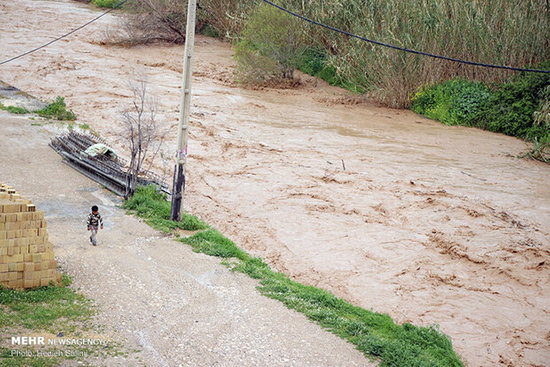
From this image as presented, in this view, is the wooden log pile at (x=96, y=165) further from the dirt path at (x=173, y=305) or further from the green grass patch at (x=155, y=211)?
the dirt path at (x=173, y=305)

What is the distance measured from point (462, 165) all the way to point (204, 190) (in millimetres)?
8924

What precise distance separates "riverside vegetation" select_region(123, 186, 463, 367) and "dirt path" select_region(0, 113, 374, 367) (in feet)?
0.71

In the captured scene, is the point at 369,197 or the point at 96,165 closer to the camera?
the point at 96,165

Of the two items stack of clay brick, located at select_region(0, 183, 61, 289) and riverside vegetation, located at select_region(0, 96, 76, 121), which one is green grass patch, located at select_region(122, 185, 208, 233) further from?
riverside vegetation, located at select_region(0, 96, 76, 121)

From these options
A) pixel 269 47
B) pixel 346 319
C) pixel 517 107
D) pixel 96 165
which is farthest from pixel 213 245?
pixel 269 47

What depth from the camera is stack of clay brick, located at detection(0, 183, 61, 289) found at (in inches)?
333

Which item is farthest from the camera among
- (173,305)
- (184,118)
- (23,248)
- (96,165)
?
(96,165)

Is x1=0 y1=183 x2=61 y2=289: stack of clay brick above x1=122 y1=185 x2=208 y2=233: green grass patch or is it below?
above

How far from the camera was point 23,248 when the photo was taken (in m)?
8.64

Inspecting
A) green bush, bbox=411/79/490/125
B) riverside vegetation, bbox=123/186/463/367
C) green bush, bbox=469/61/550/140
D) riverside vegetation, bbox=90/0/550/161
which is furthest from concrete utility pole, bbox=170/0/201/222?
green bush, bbox=411/79/490/125

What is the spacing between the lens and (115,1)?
1921 inches

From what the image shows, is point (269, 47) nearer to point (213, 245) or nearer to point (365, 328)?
point (213, 245)

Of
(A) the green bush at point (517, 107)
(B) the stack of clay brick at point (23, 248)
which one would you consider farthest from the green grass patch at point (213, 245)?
(A) the green bush at point (517, 107)

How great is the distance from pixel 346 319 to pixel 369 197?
24.2ft
